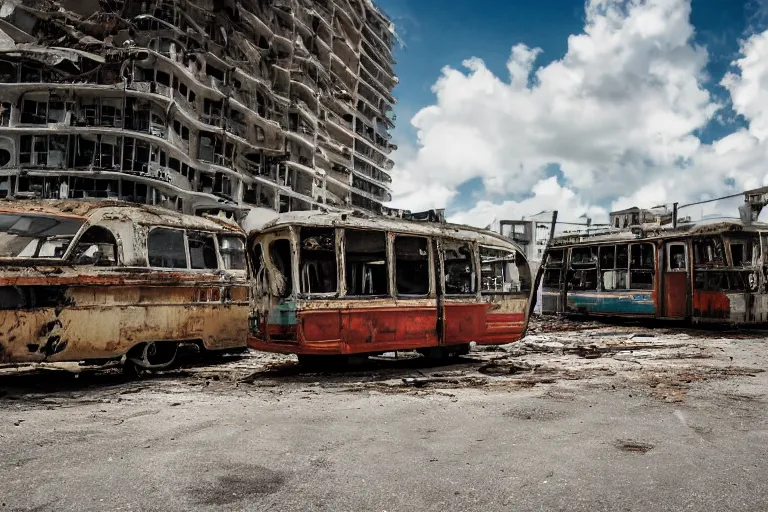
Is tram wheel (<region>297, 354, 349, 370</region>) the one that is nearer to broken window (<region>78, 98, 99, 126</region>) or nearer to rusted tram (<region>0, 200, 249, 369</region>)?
rusted tram (<region>0, 200, 249, 369</region>)

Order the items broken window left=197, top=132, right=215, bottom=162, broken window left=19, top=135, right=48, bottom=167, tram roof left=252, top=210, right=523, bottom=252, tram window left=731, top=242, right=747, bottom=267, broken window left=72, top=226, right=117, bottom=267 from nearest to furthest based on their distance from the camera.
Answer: broken window left=72, top=226, right=117, bottom=267
tram roof left=252, top=210, right=523, bottom=252
tram window left=731, top=242, right=747, bottom=267
broken window left=19, top=135, right=48, bottom=167
broken window left=197, top=132, right=215, bottom=162

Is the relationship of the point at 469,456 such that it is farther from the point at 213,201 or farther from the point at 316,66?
the point at 316,66

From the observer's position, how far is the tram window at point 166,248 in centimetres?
803

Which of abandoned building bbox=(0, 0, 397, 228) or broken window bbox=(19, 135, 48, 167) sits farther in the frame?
broken window bbox=(19, 135, 48, 167)

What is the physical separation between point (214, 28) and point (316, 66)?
14228mm

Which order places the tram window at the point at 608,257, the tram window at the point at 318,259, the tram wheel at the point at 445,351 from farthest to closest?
the tram window at the point at 608,257, the tram wheel at the point at 445,351, the tram window at the point at 318,259

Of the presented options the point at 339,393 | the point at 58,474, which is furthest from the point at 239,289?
the point at 58,474

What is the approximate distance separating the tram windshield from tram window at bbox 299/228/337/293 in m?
3.07

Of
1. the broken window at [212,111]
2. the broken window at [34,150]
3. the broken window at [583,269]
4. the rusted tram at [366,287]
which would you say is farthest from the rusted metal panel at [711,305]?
the broken window at [34,150]

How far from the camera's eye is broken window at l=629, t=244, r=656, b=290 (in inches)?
660

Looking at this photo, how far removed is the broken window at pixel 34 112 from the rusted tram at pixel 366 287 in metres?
31.3

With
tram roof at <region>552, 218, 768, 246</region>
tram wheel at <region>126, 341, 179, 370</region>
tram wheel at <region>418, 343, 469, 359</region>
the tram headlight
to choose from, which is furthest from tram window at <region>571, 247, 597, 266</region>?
tram wheel at <region>126, 341, 179, 370</region>

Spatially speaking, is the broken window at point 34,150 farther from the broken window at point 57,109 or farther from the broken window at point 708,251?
the broken window at point 708,251

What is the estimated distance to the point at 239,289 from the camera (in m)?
9.21
